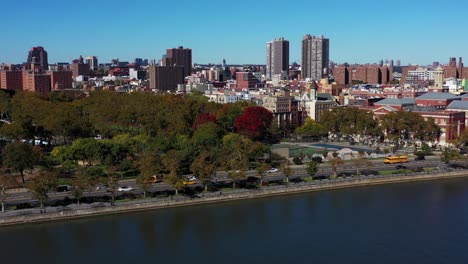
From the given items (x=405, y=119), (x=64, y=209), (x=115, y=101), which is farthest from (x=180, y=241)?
(x=115, y=101)

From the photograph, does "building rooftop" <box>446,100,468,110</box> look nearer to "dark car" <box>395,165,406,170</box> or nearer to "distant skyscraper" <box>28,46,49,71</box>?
"dark car" <box>395,165,406,170</box>

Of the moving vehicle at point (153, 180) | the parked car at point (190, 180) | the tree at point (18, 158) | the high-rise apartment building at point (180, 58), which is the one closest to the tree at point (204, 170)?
the parked car at point (190, 180)

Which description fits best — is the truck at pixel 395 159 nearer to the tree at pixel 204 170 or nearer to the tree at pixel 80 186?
the tree at pixel 204 170

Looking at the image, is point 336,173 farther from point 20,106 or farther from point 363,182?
point 20,106

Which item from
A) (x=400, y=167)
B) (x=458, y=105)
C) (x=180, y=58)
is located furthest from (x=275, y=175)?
(x=180, y=58)

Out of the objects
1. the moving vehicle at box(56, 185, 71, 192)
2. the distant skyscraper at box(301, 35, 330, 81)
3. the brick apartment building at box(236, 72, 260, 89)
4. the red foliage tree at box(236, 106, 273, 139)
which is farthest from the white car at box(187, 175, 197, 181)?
the distant skyscraper at box(301, 35, 330, 81)

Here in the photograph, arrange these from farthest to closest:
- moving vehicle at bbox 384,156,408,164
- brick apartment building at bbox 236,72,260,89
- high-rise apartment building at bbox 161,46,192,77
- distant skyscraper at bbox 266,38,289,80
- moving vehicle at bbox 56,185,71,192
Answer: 1. distant skyscraper at bbox 266,38,289,80
2. high-rise apartment building at bbox 161,46,192,77
3. brick apartment building at bbox 236,72,260,89
4. moving vehicle at bbox 384,156,408,164
5. moving vehicle at bbox 56,185,71,192
